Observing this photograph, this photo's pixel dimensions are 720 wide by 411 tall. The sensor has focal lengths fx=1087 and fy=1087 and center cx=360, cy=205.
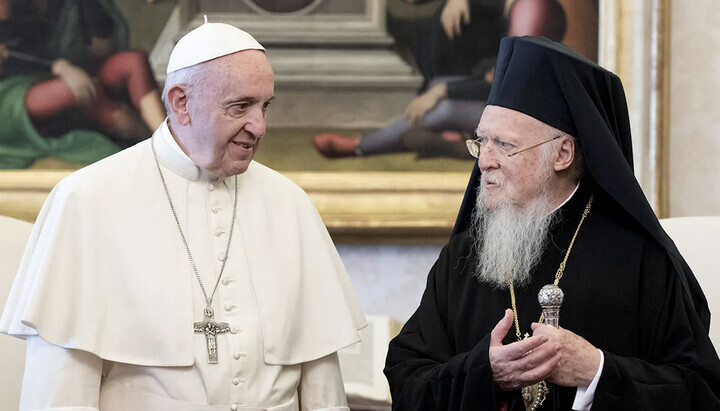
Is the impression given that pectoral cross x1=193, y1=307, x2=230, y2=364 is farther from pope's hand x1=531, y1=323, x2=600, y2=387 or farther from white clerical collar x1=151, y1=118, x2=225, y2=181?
pope's hand x1=531, y1=323, x2=600, y2=387

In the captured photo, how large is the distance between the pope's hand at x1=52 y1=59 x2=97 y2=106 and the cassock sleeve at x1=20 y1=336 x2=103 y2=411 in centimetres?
191

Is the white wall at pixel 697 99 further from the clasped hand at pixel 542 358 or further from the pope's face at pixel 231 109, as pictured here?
the pope's face at pixel 231 109

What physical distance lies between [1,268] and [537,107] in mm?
2032

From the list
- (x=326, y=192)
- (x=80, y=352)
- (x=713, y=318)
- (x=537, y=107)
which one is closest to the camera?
(x=80, y=352)

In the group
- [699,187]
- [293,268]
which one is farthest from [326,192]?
[699,187]

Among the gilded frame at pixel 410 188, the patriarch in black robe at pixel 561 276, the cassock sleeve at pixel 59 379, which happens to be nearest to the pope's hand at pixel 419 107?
the gilded frame at pixel 410 188

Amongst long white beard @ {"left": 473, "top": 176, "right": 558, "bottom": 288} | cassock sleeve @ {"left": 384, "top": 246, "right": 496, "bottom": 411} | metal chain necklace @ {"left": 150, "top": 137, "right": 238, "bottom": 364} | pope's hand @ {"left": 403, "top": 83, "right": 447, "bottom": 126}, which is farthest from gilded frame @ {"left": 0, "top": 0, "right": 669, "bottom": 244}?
metal chain necklace @ {"left": 150, "top": 137, "right": 238, "bottom": 364}

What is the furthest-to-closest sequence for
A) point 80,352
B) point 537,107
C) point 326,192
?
1. point 326,192
2. point 537,107
3. point 80,352

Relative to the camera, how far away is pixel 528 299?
3.48 meters

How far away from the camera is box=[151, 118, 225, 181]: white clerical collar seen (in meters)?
3.46

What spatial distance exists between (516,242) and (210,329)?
101cm

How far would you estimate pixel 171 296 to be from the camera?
328 centimetres

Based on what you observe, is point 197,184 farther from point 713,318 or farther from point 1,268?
point 713,318

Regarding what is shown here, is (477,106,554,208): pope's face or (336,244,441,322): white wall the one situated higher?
(477,106,554,208): pope's face
